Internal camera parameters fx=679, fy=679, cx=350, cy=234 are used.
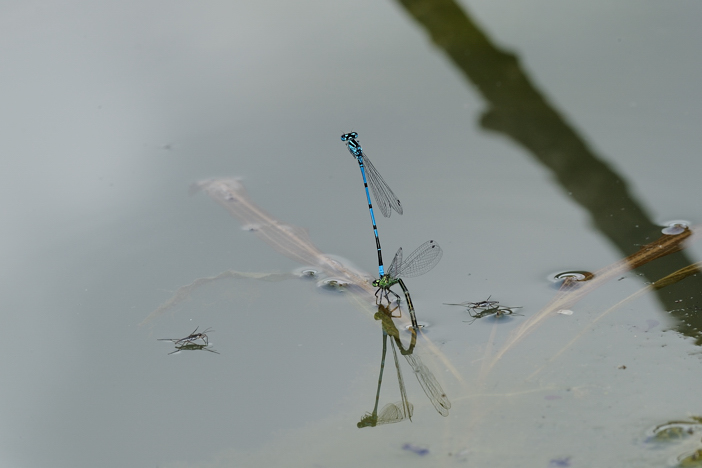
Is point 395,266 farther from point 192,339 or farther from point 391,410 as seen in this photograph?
point 192,339

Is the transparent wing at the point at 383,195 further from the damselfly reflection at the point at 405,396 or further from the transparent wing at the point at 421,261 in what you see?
the damselfly reflection at the point at 405,396

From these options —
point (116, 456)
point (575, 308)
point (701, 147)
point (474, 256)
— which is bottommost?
point (116, 456)

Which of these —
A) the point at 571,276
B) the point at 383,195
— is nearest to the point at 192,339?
the point at 383,195

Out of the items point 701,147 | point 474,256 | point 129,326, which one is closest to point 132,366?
point 129,326

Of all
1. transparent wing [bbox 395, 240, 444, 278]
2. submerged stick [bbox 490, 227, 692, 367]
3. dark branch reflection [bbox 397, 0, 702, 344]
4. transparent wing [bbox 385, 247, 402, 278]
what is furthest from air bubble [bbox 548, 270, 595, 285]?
transparent wing [bbox 385, 247, 402, 278]

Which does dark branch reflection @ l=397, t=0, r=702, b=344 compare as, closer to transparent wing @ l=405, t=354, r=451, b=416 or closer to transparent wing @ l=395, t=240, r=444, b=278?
transparent wing @ l=395, t=240, r=444, b=278

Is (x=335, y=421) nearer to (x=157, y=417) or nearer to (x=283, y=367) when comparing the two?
(x=283, y=367)
